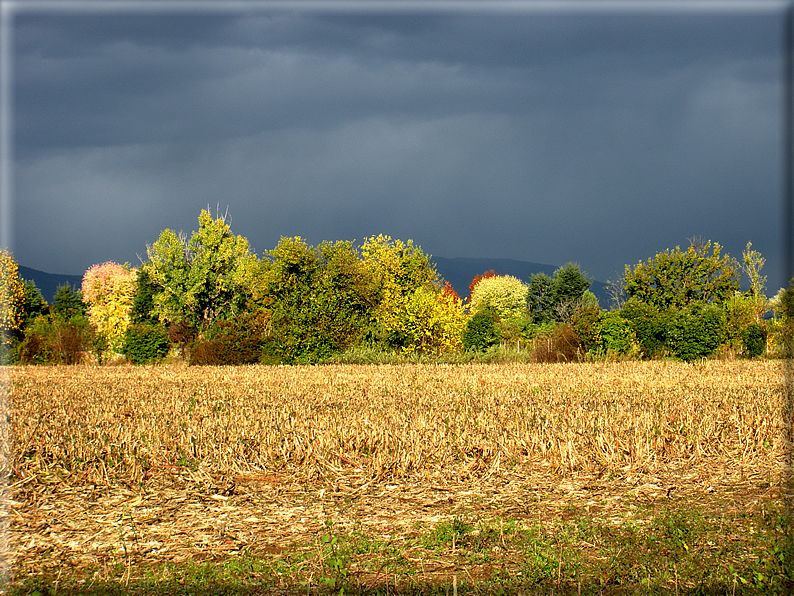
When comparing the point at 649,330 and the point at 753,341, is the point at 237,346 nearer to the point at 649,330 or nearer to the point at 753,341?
the point at 649,330

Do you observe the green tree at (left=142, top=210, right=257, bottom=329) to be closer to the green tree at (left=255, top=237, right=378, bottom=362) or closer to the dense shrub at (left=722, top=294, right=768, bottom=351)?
the green tree at (left=255, top=237, right=378, bottom=362)

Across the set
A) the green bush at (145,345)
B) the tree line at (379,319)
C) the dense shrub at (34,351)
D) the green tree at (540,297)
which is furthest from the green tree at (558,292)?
the dense shrub at (34,351)

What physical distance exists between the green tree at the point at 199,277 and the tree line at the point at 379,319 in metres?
0.16

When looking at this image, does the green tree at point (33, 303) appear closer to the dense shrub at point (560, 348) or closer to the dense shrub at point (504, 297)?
the dense shrub at point (504, 297)

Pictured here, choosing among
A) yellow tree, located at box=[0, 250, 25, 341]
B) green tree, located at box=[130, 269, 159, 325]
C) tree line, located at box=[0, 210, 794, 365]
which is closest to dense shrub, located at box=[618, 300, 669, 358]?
tree line, located at box=[0, 210, 794, 365]

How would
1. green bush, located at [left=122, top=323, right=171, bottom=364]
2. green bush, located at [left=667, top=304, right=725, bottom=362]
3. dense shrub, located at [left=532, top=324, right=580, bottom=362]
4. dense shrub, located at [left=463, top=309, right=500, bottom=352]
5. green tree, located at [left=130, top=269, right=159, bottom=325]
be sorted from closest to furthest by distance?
green bush, located at [left=667, top=304, right=725, bottom=362], dense shrub, located at [left=532, top=324, right=580, bottom=362], green bush, located at [left=122, top=323, right=171, bottom=364], dense shrub, located at [left=463, top=309, right=500, bottom=352], green tree, located at [left=130, top=269, right=159, bottom=325]

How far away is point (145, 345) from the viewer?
40625 mm

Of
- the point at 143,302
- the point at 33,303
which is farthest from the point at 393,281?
the point at 33,303

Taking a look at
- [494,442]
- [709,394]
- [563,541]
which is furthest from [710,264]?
[563,541]

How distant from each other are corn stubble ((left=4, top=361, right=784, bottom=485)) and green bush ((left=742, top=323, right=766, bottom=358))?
672 inches

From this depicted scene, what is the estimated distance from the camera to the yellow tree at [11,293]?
56.1 meters

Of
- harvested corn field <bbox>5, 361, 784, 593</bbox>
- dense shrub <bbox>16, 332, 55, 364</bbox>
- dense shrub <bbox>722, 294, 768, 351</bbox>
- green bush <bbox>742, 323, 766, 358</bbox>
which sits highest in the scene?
dense shrub <bbox>722, 294, 768, 351</bbox>

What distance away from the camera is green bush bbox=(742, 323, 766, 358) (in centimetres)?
3641

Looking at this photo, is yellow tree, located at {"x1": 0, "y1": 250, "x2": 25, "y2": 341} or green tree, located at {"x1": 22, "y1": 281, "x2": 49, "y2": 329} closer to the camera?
yellow tree, located at {"x1": 0, "y1": 250, "x2": 25, "y2": 341}
